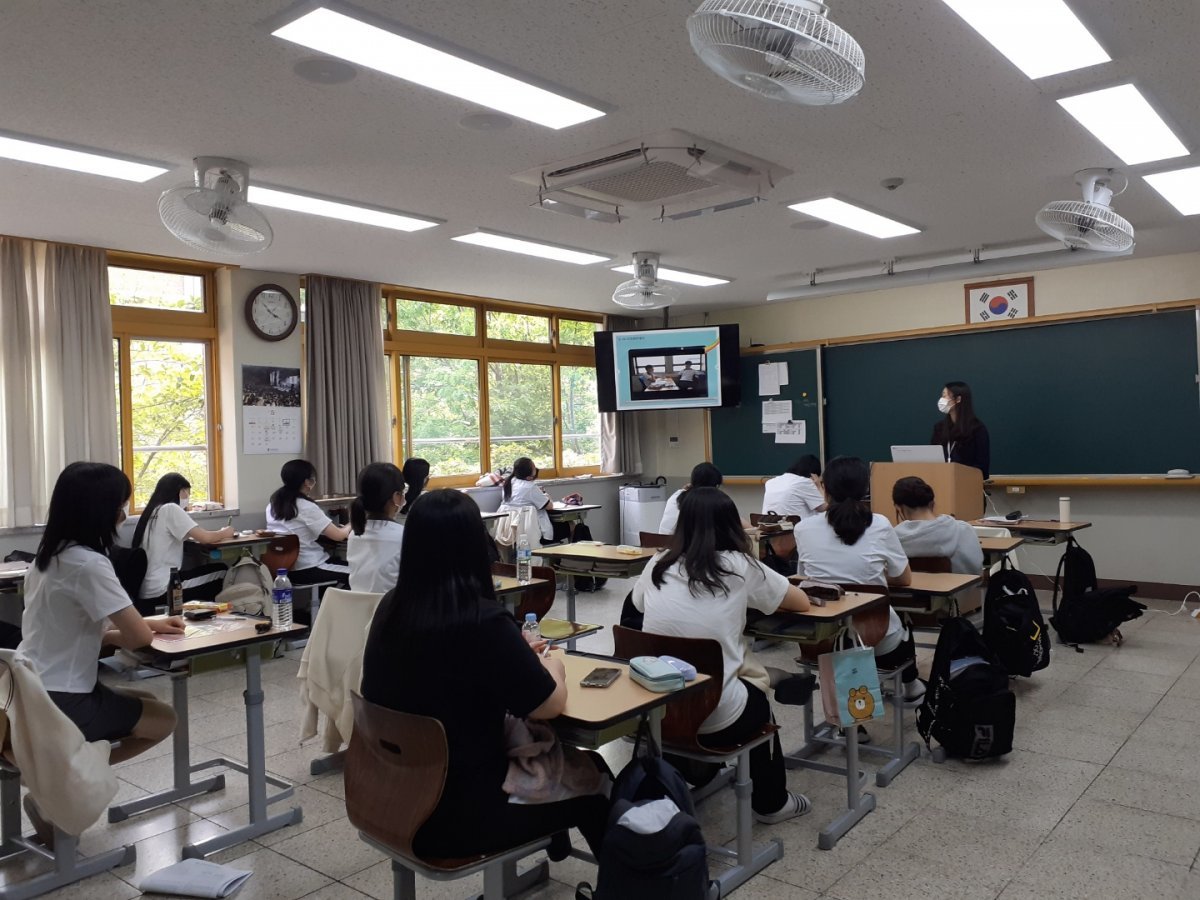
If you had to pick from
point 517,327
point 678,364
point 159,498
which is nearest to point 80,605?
point 159,498

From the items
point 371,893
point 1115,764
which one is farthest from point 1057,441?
point 371,893

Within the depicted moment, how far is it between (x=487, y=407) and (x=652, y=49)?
5944 mm

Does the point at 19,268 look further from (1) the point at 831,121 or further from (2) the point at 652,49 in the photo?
(1) the point at 831,121

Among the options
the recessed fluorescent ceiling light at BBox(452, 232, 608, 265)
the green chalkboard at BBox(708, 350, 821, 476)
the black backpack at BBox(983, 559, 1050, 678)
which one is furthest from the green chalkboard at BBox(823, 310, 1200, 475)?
the black backpack at BBox(983, 559, 1050, 678)

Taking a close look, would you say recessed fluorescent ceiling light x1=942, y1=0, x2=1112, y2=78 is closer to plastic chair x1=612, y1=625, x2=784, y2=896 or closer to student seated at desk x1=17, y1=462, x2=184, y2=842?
plastic chair x1=612, y1=625, x2=784, y2=896

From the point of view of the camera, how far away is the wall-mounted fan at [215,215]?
386cm

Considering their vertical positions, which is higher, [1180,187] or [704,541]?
[1180,187]

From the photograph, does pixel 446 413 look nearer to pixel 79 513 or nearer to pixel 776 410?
pixel 776 410

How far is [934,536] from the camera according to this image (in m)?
4.26

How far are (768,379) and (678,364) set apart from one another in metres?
1.06

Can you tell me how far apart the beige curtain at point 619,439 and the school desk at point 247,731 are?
21.7ft

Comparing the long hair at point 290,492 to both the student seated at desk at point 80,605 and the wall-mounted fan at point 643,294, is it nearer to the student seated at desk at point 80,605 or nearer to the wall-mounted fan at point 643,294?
the wall-mounted fan at point 643,294

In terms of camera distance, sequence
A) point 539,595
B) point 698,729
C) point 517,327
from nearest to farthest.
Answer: point 698,729 → point 539,595 → point 517,327

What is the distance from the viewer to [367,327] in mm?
7492
